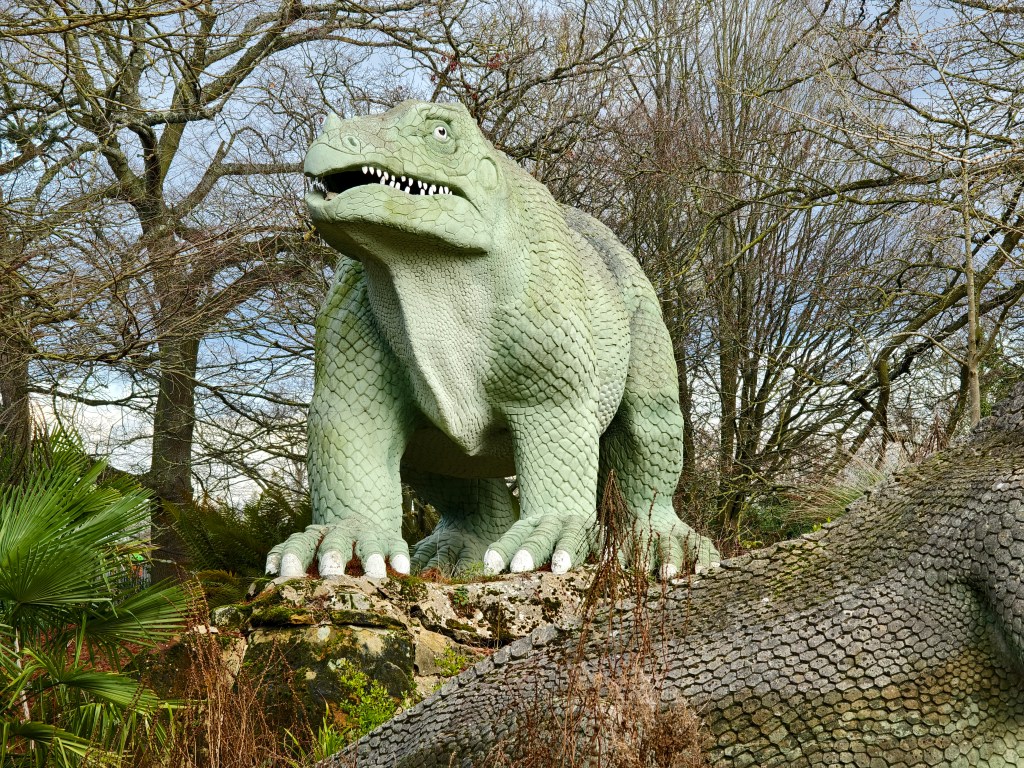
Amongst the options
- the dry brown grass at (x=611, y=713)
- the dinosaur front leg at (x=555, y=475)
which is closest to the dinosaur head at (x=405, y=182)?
the dinosaur front leg at (x=555, y=475)

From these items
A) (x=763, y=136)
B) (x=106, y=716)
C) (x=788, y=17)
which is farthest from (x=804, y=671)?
(x=788, y=17)

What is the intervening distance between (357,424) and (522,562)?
1031 mm

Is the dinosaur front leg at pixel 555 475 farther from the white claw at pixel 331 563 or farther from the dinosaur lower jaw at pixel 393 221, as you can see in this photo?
the dinosaur lower jaw at pixel 393 221

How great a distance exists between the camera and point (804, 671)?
2438 mm

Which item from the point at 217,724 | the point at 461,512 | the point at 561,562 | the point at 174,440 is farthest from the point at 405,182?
the point at 174,440

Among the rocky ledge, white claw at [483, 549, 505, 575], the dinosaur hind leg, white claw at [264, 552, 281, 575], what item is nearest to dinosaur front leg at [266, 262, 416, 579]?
white claw at [264, 552, 281, 575]

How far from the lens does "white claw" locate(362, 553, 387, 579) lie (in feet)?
16.0

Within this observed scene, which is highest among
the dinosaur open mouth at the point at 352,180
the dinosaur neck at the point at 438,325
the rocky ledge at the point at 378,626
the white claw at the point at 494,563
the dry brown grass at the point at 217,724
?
the dinosaur open mouth at the point at 352,180

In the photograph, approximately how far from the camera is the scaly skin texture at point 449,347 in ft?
16.0

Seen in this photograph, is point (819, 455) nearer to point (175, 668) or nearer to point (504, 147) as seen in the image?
point (504, 147)

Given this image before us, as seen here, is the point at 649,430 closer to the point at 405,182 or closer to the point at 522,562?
the point at 522,562

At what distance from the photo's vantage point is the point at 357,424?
5422 millimetres

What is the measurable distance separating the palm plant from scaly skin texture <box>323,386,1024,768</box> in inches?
69.0

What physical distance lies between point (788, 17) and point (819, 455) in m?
5.80
